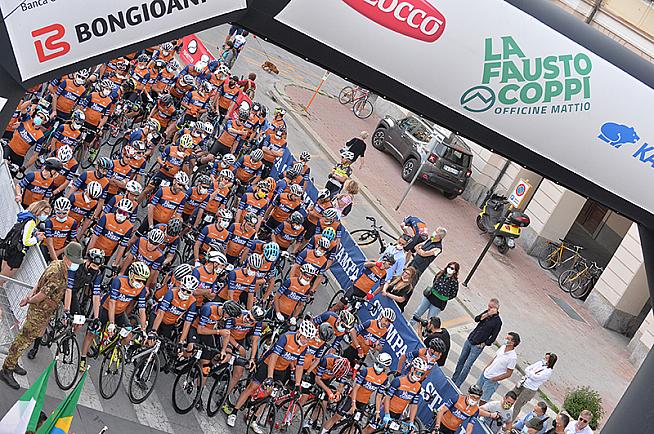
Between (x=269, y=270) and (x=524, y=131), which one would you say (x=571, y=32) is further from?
(x=269, y=270)

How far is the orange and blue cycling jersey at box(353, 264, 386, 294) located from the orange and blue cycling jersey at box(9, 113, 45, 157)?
6.03 m

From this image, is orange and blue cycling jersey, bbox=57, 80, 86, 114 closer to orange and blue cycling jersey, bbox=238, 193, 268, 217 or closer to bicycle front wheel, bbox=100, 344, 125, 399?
orange and blue cycling jersey, bbox=238, 193, 268, 217

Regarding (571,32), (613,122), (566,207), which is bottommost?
(566,207)

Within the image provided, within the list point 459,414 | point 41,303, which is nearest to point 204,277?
point 41,303

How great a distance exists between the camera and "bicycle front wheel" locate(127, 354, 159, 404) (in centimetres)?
1183

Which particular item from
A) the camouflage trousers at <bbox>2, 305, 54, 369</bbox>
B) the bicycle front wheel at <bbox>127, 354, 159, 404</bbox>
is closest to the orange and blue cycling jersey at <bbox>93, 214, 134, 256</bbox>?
the bicycle front wheel at <bbox>127, 354, 159, 404</bbox>

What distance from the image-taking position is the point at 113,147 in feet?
59.2

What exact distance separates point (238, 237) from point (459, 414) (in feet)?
15.3

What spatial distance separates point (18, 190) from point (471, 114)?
8634 millimetres

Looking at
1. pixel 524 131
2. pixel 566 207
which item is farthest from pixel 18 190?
pixel 566 207

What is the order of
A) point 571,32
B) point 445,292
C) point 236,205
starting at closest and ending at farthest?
point 571,32, point 445,292, point 236,205

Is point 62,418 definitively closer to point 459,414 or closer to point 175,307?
point 175,307

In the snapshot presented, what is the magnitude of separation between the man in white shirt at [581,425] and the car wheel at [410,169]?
512 inches

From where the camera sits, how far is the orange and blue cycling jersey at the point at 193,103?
18.7 m
